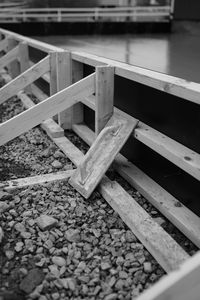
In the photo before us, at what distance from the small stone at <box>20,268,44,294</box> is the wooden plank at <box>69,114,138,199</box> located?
2.70ft

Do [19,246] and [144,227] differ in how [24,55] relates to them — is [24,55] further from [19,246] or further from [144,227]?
[144,227]

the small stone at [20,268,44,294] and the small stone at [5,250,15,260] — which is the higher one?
the small stone at [20,268,44,294]

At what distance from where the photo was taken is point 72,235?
7.61 feet

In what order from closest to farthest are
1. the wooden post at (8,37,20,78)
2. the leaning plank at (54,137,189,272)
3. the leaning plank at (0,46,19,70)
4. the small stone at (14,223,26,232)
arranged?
the leaning plank at (54,137,189,272) < the small stone at (14,223,26,232) < the leaning plank at (0,46,19,70) < the wooden post at (8,37,20,78)

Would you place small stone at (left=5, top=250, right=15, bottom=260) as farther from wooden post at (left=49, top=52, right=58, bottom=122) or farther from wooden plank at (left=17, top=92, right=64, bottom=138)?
wooden post at (left=49, top=52, right=58, bottom=122)

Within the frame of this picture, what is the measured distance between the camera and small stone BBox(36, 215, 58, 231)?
2.37 meters

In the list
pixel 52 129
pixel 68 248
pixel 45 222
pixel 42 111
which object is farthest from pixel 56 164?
pixel 68 248

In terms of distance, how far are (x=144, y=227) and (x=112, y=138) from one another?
85cm

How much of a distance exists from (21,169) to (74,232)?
3.73 ft

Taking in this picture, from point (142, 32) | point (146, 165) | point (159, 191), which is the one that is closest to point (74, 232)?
point (159, 191)

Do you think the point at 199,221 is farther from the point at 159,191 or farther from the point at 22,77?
the point at 22,77

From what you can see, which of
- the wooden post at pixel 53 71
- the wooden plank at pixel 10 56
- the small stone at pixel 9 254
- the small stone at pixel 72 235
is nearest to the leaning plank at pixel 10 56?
the wooden plank at pixel 10 56

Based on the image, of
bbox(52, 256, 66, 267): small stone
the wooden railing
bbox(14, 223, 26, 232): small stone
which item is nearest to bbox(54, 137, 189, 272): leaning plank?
bbox(52, 256, 66, 267): small stone

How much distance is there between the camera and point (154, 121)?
9.32ft
